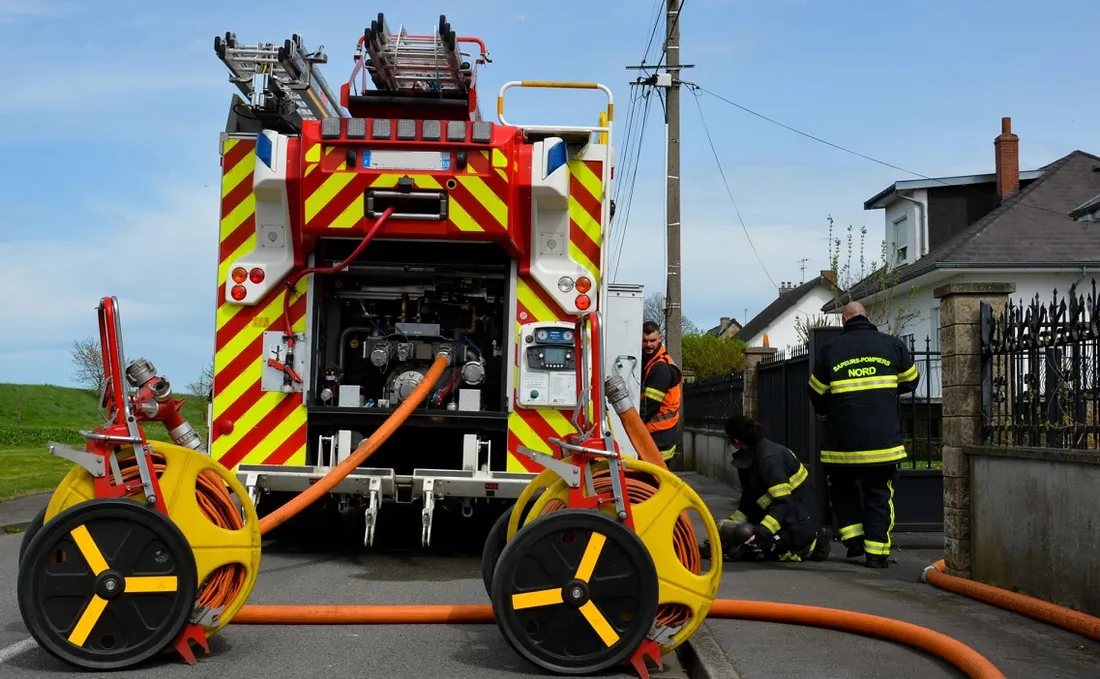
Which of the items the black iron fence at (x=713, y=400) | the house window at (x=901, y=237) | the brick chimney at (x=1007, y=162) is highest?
the brick chimney at (x=1007, y=162)

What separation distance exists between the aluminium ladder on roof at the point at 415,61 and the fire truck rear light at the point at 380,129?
89 centimetres

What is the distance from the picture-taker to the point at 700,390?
2075cm

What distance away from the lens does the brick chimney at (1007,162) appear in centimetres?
2989

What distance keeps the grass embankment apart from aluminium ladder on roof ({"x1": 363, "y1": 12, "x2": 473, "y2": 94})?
9.36 ft

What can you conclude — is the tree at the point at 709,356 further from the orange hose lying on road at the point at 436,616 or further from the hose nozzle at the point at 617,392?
the hose nozzle at the point at 617,392

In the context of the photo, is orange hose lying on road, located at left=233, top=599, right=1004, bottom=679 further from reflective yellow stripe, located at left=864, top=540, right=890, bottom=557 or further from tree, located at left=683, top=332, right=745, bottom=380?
tree, located at left=683, top=332, right=745, bottom=380

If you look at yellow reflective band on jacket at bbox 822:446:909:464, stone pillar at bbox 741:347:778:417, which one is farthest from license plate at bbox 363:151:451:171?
stone pillar at bbox 741:347:778:417

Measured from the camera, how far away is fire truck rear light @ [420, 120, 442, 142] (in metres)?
7.80

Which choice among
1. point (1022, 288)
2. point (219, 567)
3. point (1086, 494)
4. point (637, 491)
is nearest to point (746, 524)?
point (1086, 494)

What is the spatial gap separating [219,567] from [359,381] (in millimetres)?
3835

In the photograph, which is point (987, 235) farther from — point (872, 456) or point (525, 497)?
point (525, 497)

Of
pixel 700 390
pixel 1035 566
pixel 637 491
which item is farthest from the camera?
pixel 700 390

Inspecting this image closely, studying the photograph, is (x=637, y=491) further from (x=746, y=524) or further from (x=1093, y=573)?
(x=746, y=524)

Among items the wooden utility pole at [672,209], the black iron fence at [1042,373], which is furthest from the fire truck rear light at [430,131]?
the wooden utility pole at [672,209]
